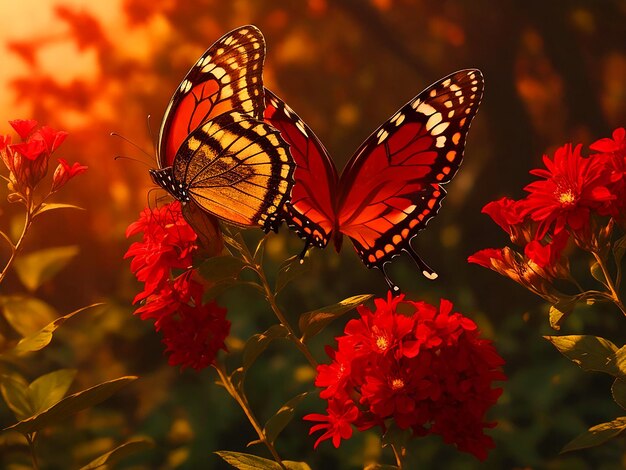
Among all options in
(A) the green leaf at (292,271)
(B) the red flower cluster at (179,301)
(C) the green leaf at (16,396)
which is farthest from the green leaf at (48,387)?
(A) the green leaf at (292,271)

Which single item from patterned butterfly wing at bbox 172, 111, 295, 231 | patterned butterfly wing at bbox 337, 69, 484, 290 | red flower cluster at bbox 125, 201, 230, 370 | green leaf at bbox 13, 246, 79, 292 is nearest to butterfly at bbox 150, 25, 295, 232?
patterned butterfly wing at bbox 172, 111, 295, 231

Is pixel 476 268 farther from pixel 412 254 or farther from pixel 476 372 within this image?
pixel 476 372

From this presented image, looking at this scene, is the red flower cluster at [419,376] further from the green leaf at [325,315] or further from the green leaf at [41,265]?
the green leaf at [41,265]

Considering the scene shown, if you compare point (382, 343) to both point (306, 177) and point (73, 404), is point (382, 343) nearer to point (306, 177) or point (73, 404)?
point (73, 404)

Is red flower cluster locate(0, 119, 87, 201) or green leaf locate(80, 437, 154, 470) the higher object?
red flower cluster locate(0, 119, 87, 201)

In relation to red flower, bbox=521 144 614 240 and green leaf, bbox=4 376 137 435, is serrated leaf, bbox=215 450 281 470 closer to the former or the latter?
green leaf, bbox=4 376 137 435

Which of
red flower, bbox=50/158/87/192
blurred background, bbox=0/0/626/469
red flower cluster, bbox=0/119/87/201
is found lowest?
blurred background, bbox=0/0/626/469
